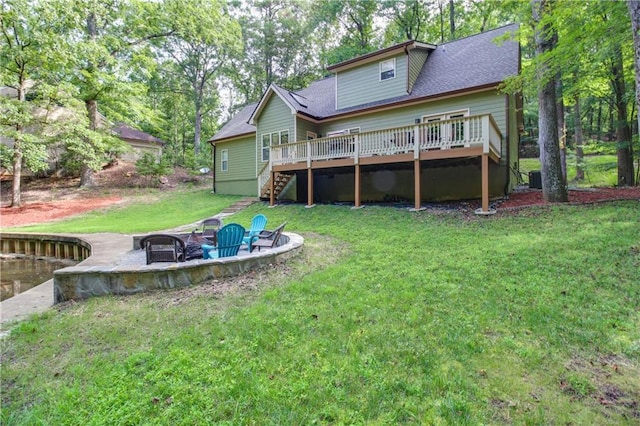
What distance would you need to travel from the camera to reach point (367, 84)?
49.9 ft

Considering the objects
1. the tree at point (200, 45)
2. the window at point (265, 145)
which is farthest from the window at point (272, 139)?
the tree at point (200, 45)

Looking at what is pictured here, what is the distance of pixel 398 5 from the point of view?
1022 inches

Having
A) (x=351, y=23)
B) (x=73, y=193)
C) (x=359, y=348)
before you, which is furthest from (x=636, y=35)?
(x=351, y=23)

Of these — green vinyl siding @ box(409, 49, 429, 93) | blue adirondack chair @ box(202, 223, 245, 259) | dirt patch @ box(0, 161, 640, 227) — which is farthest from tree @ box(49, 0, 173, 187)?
blue adirondack chair @ box(202, 223, 245, 259)

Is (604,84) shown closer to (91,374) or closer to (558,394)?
(558,394)

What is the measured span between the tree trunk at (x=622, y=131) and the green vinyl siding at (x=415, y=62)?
23.7 feet

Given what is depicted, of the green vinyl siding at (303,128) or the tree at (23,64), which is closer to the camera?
the green vinyl siding at (303,128)

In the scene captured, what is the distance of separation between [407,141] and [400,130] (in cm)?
44

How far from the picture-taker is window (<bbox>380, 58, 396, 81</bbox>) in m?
14.5

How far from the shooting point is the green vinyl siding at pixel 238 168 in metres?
18.8

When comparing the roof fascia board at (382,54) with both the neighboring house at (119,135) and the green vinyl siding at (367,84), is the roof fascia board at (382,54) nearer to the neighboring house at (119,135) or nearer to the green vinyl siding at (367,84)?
the green vinyl siding at (367,84)

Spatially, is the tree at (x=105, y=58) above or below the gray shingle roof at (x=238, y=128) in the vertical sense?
above

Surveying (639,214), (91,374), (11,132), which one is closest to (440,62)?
(639,214)

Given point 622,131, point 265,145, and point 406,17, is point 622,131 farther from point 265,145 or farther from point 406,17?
point 406,17
